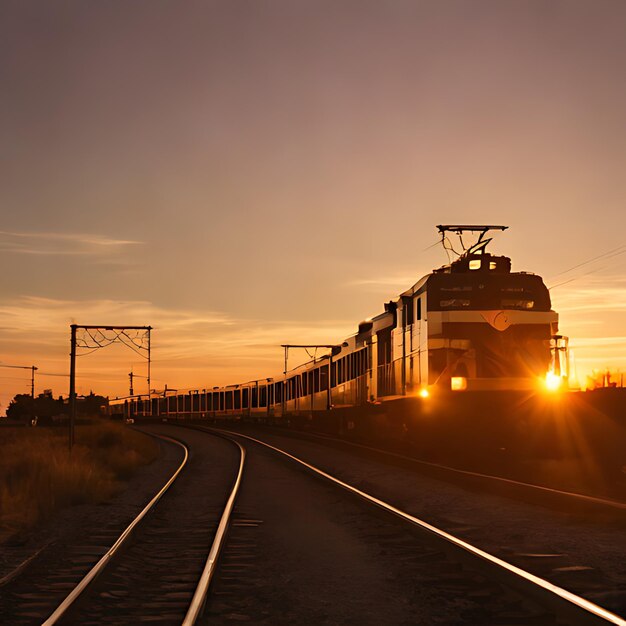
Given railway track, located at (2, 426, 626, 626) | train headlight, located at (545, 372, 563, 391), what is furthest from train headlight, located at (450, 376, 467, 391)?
railway track, located at (2, 426, 626, 626)

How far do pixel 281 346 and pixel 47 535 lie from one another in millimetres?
52212

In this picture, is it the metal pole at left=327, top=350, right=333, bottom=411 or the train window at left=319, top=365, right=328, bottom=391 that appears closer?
the metal pole at left=327, top=350, right=333, bottom=411

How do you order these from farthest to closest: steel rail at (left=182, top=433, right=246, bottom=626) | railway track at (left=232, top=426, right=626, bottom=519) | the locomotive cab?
the locomotive cab
railway track at (left=232, top=426, right=626, bottom=519)
steel rail at (left=182, top=433, right=246, bottom=626)

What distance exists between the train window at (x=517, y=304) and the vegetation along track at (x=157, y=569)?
845 cm

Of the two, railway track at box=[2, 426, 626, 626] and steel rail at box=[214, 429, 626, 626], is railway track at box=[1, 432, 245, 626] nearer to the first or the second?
railway track at box=[2, 426, 626, 626]

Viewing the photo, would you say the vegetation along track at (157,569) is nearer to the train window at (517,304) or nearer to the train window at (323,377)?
the train window at (517,304)

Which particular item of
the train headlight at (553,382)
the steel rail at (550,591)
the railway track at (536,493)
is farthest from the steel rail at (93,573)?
the train headlight at (553,382)

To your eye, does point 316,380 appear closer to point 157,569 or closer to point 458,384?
point 458,384

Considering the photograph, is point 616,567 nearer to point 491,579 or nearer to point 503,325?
point 491,579

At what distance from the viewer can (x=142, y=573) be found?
26.6ft

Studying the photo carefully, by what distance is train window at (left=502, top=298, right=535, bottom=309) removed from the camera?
19859 millimetres

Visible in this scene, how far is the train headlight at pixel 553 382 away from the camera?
18672 millimetres

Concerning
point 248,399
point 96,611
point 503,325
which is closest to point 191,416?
point 248,399

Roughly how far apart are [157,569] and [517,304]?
Answer: 1372cm
